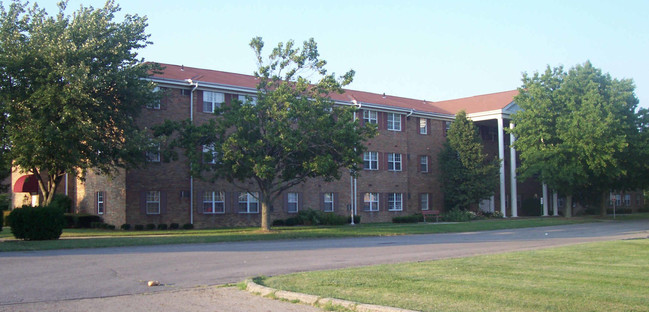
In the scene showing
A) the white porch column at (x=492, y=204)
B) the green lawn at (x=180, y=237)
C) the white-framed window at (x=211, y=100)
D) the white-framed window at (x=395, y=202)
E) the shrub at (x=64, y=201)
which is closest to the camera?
the green lawn at (x=180, y=237)

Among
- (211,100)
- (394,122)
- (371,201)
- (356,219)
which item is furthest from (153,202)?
(394,122)

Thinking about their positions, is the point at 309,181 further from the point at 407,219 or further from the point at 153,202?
the point at 153,202

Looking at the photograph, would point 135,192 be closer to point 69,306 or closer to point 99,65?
point 99,65

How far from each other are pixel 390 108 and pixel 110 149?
846 inches

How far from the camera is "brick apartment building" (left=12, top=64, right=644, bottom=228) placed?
33.1m

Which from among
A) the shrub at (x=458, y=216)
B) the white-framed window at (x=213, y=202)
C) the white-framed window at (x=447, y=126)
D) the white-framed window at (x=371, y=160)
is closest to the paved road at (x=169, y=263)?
the white-framed window at (x=213, y=202)

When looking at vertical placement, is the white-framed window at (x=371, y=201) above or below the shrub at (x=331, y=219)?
above

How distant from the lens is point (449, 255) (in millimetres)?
17359

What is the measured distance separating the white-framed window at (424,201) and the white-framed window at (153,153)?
21.1m

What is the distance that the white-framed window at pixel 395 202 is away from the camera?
43.9 m

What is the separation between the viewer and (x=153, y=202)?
1304 inches

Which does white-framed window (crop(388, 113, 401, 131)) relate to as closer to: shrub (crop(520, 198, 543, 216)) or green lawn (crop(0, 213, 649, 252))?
green lawn (crop(0, 213, 649, 252))

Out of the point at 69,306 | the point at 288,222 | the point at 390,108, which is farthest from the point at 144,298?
the point at 390,108

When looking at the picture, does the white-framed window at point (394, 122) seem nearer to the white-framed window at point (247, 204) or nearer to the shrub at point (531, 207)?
the white-framed window at point (247, 204)
